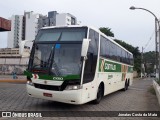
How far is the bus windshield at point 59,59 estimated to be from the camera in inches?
401

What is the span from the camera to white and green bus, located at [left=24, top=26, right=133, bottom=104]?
10.0 m

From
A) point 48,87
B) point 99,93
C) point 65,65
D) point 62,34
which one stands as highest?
point 62,34

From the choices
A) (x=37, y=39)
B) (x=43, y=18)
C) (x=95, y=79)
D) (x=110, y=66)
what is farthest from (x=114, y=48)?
(x=43, y=18)

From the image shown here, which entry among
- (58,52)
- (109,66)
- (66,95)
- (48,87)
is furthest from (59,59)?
(109,66)

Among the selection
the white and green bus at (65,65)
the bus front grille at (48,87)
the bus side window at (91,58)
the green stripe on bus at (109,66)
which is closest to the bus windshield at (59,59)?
the white and green bus at (65,65)

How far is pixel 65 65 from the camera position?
10.2 meters

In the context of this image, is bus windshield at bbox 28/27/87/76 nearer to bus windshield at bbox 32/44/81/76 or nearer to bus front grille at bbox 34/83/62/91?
bus windshield at bbox 32/44/81/76

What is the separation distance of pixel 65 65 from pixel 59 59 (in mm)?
345

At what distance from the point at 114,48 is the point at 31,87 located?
6944 mm

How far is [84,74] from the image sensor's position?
10.4m

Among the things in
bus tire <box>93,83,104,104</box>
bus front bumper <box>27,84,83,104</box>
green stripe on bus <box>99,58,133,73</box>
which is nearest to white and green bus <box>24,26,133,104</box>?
bus front bumper <box>27,84,83,104</box>

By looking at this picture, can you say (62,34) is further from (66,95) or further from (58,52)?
(66,95)

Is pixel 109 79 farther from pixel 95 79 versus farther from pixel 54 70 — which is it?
pixel 54 70

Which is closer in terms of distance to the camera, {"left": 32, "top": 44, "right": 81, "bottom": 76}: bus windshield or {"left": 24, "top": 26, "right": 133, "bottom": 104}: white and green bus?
{"left": 24, "top": 26, "right": 133, "bottom": 104}: white and green bus
